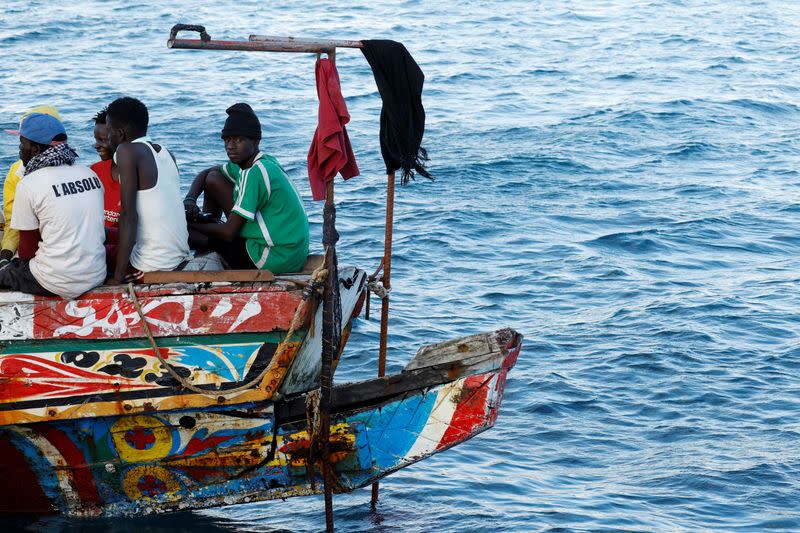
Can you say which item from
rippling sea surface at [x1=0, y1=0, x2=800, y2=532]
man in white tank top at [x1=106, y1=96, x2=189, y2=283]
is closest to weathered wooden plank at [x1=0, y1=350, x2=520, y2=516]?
rippling sea surface at [x1=0, y1=0, x2=800, y2=532]

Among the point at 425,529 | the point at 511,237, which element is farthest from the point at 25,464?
the point at 511,237

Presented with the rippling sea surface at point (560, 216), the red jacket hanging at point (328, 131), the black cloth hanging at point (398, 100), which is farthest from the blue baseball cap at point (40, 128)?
the rippling sea surface at point (560, 216)

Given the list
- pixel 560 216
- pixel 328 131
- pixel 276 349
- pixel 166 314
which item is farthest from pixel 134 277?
pixel 560 216

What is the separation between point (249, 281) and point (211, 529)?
5.90 feet

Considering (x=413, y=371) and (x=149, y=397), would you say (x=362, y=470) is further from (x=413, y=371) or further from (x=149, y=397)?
(x=149, y=397)

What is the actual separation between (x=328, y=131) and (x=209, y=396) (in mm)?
1407

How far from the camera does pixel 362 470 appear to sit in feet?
18.3

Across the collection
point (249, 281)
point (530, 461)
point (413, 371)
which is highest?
point (249, 281)

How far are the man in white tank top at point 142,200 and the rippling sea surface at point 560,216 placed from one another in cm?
157

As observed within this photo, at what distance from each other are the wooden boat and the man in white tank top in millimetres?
202

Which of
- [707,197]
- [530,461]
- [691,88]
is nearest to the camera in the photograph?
[530,461]

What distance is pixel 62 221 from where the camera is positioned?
495 centimetres

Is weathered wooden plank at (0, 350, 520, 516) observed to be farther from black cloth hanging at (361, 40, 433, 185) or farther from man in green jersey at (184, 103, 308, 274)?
black cloth hanging at (361, 40, 433, 185)

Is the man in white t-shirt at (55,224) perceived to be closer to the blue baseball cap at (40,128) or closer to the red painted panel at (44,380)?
the blue baseball cap at (40,128)
